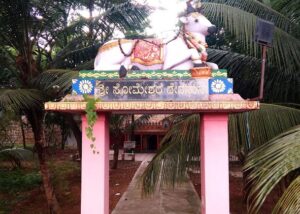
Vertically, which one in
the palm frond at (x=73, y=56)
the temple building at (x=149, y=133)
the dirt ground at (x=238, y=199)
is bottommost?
the dirt ground at (x=238, y=199)

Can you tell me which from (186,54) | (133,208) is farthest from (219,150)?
(133,208)

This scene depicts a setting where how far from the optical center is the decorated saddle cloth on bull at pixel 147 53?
457 centimetres

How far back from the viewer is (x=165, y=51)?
15.1 feet

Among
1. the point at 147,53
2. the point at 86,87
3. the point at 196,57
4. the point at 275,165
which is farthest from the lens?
the point at 147,53

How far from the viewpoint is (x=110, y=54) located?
4641 mm

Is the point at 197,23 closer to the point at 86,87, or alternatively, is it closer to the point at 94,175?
the point at 86,87

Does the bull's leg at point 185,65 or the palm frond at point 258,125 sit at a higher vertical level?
the bull's leg at point 185,65

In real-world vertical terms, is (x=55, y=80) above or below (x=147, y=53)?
below

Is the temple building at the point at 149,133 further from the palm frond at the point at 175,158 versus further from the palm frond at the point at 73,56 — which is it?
the palm frond at the point at 175,158

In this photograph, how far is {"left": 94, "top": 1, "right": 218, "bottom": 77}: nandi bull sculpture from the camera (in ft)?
14.9

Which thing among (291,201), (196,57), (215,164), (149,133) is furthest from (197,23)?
(149,133)

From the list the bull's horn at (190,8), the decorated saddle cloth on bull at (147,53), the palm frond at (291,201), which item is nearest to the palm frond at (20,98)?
the decorated saddle cloth on bull at (147,53)

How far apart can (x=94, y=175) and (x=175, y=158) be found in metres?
1.25

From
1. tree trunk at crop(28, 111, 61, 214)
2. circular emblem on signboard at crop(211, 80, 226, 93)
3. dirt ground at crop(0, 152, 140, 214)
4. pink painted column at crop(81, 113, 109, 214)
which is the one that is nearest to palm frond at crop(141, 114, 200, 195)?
pink painted column at crop(81, 113, 109, 214)
